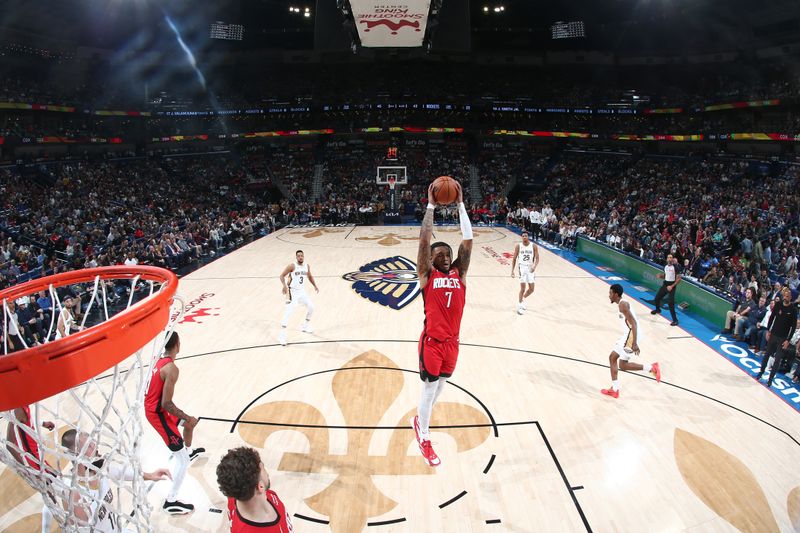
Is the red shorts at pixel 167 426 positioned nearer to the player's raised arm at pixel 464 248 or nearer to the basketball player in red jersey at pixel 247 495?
the basketball player in red jersey at pixel 247 495

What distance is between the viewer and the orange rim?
2.28m

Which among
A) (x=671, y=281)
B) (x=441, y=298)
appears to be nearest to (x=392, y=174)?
(x=671, y=281)

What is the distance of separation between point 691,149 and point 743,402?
93.4ft

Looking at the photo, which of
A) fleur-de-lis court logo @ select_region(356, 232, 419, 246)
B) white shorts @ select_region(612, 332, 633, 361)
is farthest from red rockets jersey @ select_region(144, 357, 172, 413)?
fleur-de-lis court logo @ select_region(356, 232, 419, 246)

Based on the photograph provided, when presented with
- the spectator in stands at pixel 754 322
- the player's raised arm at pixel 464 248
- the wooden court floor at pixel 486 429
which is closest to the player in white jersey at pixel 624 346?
the wooden court floor at pixel 486 429

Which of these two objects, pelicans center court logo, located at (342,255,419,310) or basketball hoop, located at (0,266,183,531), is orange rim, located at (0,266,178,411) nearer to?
basketball hoop, located at (0,266,183,531)

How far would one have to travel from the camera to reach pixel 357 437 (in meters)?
5.94

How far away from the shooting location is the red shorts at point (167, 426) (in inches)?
170

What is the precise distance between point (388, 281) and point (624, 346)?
7871 mm

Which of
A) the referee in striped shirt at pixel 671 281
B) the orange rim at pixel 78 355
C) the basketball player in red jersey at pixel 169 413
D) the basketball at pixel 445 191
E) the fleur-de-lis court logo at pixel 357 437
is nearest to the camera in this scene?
the orange rim at pixel 78 355

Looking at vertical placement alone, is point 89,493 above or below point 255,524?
below

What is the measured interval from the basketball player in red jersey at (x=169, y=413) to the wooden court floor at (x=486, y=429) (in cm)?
30

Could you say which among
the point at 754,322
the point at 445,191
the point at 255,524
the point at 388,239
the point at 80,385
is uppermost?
the point at 445,191

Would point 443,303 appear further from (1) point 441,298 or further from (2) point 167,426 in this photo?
(2) point 167,426
